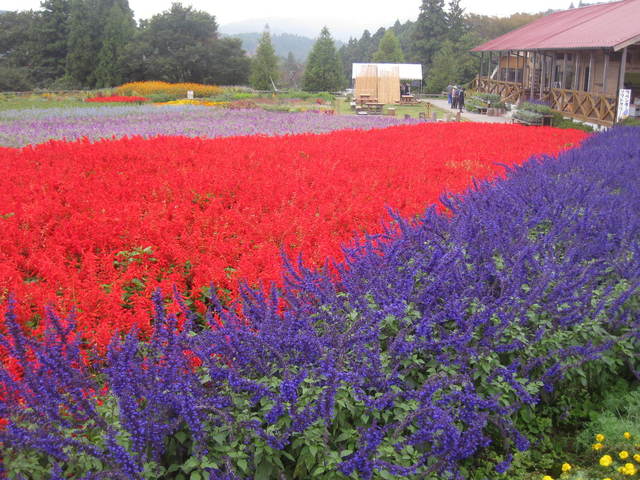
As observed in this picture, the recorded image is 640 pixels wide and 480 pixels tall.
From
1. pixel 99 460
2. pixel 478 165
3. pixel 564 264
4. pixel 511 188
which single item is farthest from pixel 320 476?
pixel 478 165

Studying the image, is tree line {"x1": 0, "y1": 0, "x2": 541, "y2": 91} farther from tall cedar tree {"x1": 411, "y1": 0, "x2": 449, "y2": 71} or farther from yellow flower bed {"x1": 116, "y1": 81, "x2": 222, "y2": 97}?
yellow flower bed {"x1": 116, "y1": 81, "x2": 222, "y2": 97}

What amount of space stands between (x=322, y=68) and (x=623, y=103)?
3541cm

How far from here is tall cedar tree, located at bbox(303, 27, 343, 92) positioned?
5100 cm

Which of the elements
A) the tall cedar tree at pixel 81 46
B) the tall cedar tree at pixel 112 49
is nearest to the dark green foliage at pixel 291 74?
the tall cedar tree at pixel 112 49

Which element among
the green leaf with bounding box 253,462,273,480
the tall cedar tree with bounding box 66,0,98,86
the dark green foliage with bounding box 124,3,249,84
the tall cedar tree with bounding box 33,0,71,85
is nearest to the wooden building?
the green leaf with bounding box 253,462,273,480

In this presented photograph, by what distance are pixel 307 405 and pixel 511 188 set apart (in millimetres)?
5202

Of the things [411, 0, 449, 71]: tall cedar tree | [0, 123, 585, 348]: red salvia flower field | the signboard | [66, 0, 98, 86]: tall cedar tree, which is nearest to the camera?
[0, 123, 585, 348]: red salvia flower field

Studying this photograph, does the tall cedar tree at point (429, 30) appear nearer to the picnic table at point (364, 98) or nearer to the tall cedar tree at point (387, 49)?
the tall cedar tree at point (387, 49)

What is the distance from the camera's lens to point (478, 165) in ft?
32.3

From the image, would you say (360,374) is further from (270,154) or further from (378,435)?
(270,154)

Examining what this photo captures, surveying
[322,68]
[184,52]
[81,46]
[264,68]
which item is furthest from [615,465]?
[81,46]

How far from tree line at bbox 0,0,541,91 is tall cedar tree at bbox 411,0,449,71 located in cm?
757

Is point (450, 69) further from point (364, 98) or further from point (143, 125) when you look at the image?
point (143, 125)


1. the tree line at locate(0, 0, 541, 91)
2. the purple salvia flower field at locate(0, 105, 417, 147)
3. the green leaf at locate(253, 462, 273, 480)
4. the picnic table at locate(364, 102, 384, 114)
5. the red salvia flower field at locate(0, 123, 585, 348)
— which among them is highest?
the tree line at locate(0, 0, 541, 91)
